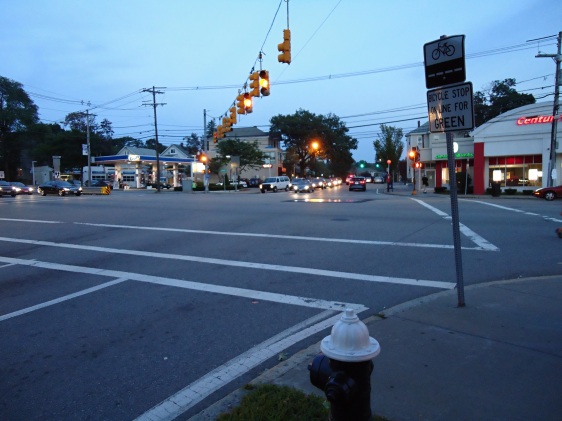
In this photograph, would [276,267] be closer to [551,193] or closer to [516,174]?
[551,193]

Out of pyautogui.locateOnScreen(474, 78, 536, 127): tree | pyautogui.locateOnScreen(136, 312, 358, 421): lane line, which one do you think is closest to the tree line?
pyautogui.locateOnScreen(474, 78, 536, 127): tree

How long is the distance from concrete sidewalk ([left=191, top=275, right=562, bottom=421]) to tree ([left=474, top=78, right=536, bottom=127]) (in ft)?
234

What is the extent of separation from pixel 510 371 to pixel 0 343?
535 cm

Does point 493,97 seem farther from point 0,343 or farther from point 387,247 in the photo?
point 0,343

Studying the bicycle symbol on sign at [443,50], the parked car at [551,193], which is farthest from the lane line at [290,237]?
the parked car at [551,193]

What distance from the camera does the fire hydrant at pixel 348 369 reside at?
226 centimetres

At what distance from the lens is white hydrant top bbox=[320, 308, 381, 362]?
225 cm

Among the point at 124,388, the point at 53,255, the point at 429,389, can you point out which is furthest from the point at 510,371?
the point at 53,255

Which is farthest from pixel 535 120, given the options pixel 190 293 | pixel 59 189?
pixel 59 189

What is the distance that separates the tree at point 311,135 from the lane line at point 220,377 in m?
78.4

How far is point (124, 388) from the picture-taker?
384cm

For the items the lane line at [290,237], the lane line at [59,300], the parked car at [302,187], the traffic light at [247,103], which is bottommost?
the lane line at [59,300]

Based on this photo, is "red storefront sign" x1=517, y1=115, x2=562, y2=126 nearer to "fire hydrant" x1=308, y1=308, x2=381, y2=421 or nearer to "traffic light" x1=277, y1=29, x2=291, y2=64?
"traffic light" x1=277, y1=29, x2=291, y2=64

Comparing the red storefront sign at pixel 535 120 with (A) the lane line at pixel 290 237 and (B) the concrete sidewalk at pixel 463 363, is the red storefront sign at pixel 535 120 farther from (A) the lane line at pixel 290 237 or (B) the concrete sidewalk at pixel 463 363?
(B) the concrete sidewalk at pixel 463 363
